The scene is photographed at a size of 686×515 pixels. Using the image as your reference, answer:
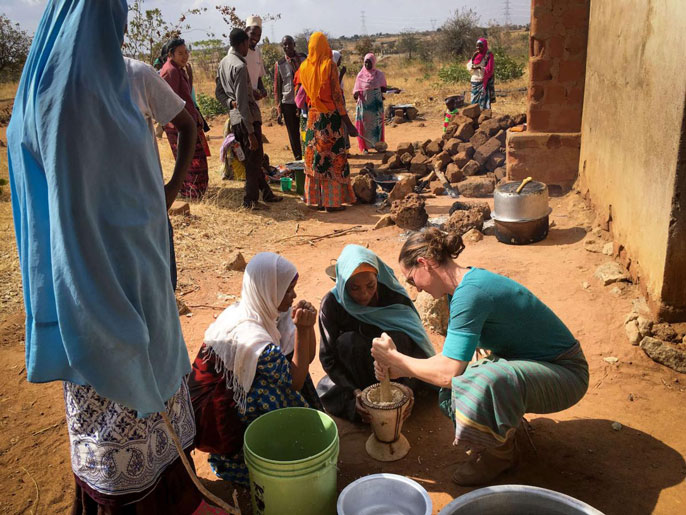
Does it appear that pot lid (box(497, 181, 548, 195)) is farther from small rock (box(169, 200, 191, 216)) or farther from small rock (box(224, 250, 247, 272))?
small rock (box(169, 200, 191, 216))

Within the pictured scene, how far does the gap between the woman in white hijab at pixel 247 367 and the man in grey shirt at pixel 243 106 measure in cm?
484

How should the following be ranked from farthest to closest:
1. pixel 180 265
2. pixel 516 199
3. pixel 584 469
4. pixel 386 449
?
pixel 180 265 → pixel 516 199 → pixel 386 449 → pixel 584 469

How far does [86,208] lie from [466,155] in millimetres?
8026

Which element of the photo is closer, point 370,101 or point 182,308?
point 182,308

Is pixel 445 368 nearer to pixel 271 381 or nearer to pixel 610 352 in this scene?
pixel 271 381

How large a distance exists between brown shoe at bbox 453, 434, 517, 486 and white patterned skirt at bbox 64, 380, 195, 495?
1441 millimetres

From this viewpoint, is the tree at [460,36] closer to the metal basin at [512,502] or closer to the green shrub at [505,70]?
the green shrub at [505,70]

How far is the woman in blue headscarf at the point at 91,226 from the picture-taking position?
1571 millimetres

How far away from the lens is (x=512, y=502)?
2.24 metres

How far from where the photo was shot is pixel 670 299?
3742 mm

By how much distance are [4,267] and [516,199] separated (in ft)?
16.2

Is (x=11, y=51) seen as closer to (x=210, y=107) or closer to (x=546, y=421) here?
(x=210, y=107)

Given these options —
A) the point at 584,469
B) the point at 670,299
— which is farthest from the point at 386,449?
the point at 670,299

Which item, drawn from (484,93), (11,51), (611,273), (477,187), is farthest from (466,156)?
(11,51)
